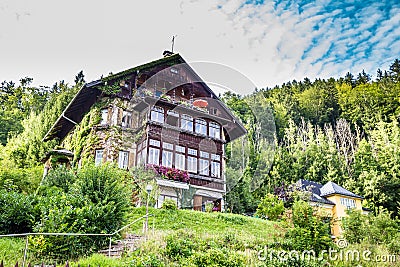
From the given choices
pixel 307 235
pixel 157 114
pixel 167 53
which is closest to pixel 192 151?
pixel 157 114

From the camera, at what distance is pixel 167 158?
18406mm

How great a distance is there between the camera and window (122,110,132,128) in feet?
62.2

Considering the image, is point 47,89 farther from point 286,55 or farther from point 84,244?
point 84,244

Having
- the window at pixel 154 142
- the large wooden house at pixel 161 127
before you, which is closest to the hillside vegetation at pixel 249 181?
the large wooden house at pixel 161 127

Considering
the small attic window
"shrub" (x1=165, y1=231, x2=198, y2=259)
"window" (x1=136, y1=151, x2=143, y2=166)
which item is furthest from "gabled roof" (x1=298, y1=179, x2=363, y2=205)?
"shrub" (x1=165, y1=231, x2=198, y2=259)

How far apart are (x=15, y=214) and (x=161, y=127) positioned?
33.0 ft

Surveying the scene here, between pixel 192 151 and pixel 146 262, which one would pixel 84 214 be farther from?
pixel 192 151

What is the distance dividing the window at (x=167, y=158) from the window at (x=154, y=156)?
0.31m

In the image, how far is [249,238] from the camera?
1112 cm

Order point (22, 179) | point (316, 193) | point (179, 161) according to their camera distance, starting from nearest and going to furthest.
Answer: point (22, 179)
point (179, 161)
point (316, 193)

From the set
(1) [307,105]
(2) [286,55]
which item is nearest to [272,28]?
(2) [286,55]

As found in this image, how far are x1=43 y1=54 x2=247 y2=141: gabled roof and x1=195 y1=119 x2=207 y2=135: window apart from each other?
184 centimetres

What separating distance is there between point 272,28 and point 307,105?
37.2 meters

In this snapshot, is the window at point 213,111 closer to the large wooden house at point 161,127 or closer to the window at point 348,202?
the large wooden house at point 161,127
